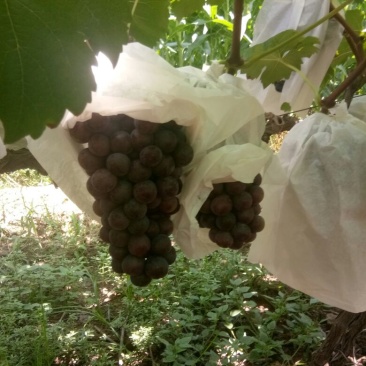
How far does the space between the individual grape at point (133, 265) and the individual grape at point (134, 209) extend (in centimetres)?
5

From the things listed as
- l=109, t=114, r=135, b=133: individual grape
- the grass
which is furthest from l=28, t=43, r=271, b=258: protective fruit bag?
the grass

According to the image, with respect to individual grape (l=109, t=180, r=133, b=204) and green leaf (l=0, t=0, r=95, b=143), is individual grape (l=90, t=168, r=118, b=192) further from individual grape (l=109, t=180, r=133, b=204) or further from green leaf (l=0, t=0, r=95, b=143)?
green leaf (l=0, t=0, r=95, b=143)

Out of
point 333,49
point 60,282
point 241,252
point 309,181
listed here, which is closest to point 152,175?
point 309,181

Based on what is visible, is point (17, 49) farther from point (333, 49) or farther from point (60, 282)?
point (60, 282)

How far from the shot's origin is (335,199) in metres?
0.90

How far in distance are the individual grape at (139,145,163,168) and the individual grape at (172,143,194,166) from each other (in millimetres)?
43

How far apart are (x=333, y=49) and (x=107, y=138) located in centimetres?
61

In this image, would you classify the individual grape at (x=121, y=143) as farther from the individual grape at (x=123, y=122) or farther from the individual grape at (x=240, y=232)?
the individual grape at (x=240, y=232)

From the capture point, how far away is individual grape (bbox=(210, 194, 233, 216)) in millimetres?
717

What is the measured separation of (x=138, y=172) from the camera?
2.12 ft

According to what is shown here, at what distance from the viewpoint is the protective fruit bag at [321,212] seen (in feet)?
2.95

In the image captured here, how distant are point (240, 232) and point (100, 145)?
0.70 ft

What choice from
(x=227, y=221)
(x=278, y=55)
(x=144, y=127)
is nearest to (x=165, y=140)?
(x=144, y=127)

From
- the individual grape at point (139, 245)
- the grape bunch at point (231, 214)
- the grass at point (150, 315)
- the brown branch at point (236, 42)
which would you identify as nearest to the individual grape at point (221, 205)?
the grape bunch at point (231, 214)
